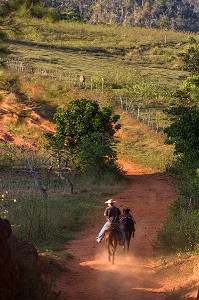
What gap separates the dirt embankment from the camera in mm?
12734

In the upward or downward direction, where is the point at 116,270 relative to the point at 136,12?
downward

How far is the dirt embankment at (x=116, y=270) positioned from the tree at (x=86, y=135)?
6.81 meters

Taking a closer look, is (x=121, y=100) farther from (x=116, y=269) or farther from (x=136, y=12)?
(x=136, y=12)

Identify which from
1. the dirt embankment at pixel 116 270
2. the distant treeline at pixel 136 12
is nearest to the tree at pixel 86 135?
the dirt embankment at pixel 116 270

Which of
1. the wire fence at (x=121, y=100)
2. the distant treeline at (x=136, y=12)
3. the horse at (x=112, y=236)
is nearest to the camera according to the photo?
the horse at (x=112, y=236)

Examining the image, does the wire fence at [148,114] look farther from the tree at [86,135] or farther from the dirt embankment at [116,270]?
the dirt embankment at [116,270]

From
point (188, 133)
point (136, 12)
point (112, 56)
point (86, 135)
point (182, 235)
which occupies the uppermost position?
point (136, 12)

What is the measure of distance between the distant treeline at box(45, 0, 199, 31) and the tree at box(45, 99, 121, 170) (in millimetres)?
92648

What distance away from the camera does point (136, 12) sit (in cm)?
12631

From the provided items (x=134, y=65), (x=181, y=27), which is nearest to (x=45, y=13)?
(x=134, y=65)

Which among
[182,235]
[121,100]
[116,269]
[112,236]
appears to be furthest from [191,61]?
[121,100]

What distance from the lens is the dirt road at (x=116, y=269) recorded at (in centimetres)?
1273

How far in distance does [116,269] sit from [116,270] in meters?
0.10

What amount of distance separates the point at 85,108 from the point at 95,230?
42.8ft
